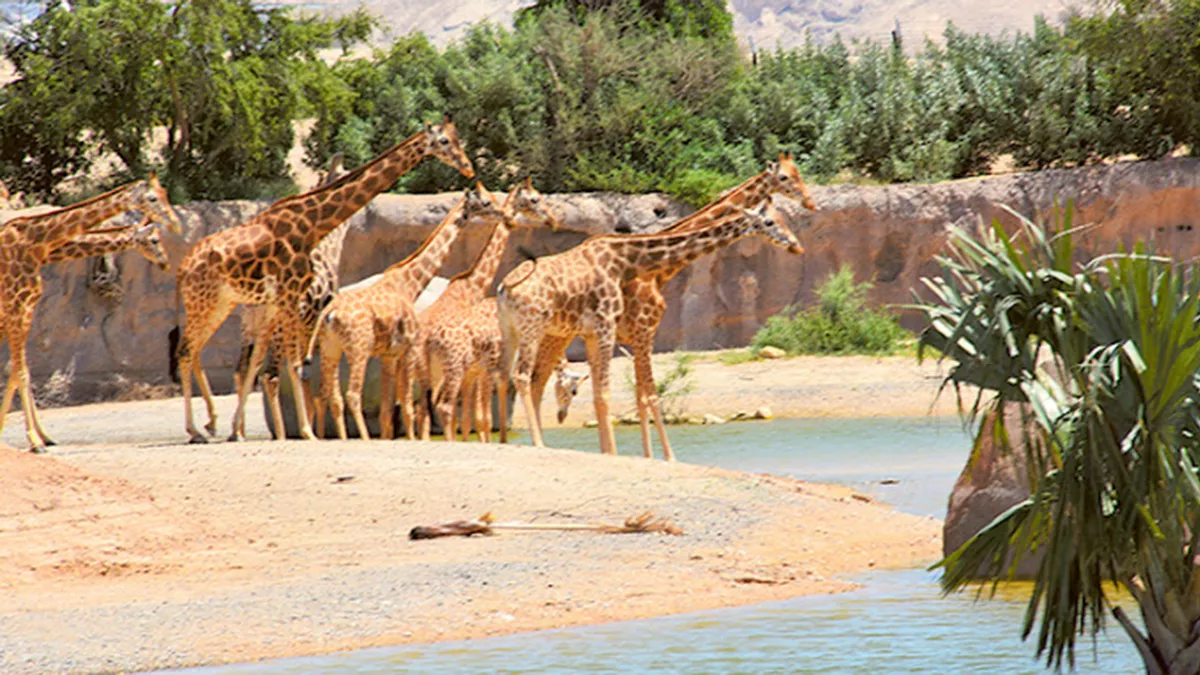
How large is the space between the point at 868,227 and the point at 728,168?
3390 millimetres

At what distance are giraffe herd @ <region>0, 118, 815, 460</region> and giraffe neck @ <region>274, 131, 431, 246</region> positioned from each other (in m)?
0.01

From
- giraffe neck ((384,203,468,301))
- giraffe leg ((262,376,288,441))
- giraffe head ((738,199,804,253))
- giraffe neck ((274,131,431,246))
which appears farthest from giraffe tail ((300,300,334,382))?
giraffe head ((738,199,804,253))

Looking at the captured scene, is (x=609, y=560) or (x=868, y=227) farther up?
(x=868, y=227)

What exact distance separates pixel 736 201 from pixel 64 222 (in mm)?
6595

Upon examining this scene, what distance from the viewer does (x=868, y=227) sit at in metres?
26.3

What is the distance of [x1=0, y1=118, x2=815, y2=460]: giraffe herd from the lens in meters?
14.7

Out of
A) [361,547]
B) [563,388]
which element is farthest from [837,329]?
[361,547]

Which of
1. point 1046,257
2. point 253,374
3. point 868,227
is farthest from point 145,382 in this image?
point 1046,257

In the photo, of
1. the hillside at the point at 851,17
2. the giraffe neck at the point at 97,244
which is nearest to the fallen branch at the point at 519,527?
the giraffe neck at the point at 97,244

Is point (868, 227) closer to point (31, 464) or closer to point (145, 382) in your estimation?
point (145, 382)

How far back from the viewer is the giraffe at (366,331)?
14.8 metres

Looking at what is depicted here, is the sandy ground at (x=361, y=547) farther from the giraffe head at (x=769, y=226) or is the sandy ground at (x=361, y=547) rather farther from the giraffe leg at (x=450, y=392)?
the giraffe head at (x=769, y=226)

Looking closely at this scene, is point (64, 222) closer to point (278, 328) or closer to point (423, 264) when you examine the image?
point (278, 328)

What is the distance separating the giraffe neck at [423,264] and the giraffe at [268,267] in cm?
84
